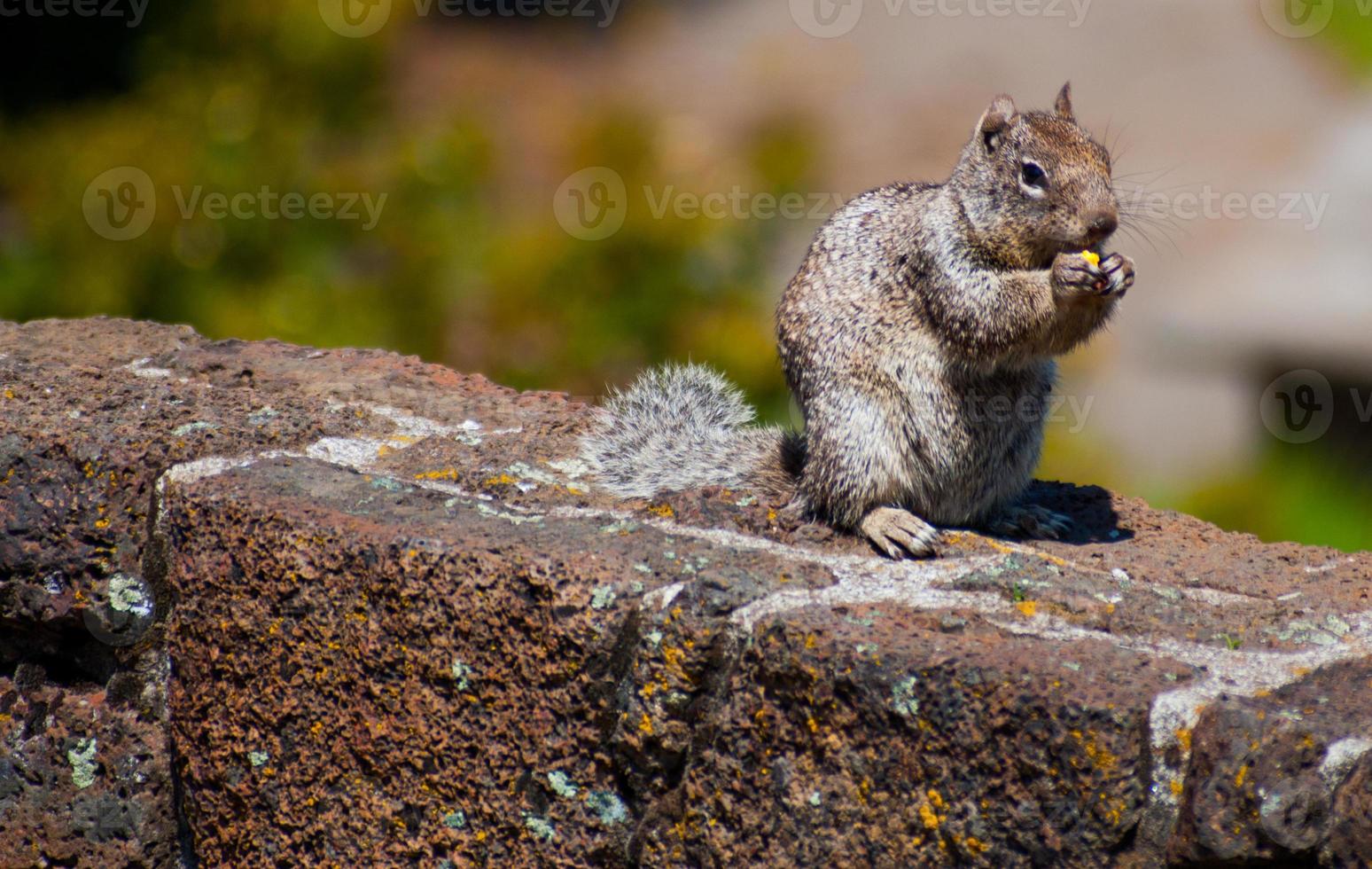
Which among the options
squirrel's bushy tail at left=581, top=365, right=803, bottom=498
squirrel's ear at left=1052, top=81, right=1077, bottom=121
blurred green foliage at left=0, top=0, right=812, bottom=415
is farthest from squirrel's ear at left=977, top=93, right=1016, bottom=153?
blurred green foliage at left=0, top=0, right=812, bottom=415

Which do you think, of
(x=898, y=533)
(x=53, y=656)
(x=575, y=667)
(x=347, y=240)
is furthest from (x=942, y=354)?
(x=347, y=240)

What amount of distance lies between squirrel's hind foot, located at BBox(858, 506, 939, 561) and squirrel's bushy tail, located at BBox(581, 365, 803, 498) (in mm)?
315

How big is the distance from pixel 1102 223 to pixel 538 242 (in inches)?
168

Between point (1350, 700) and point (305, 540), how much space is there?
1.87 meters

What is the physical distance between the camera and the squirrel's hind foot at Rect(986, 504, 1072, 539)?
365cm

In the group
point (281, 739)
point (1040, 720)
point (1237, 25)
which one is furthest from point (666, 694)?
point (1237, 25)

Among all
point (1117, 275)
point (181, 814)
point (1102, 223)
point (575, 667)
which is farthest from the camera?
point (1102, 223)

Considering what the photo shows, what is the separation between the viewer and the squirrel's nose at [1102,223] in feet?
11.7

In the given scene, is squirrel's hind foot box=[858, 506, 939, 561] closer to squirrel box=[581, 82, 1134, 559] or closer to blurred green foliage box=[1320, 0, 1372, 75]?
squirrel box=[581, 82, 1134, 559]

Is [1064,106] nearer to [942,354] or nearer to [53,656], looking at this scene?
[942,354]

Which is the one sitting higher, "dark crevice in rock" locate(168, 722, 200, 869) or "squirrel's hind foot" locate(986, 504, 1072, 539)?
"squirrel's hind foot" locate(986, 504, 1072, 539)

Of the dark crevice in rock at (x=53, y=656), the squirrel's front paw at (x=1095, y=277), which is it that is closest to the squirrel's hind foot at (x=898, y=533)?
the squirrel's front paw at (x=1095, y=277)

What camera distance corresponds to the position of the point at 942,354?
3684 mm

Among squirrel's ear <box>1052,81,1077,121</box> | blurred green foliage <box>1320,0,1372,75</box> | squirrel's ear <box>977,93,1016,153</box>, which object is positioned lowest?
squirrel's ear <box>977,93,1016,153</box>
